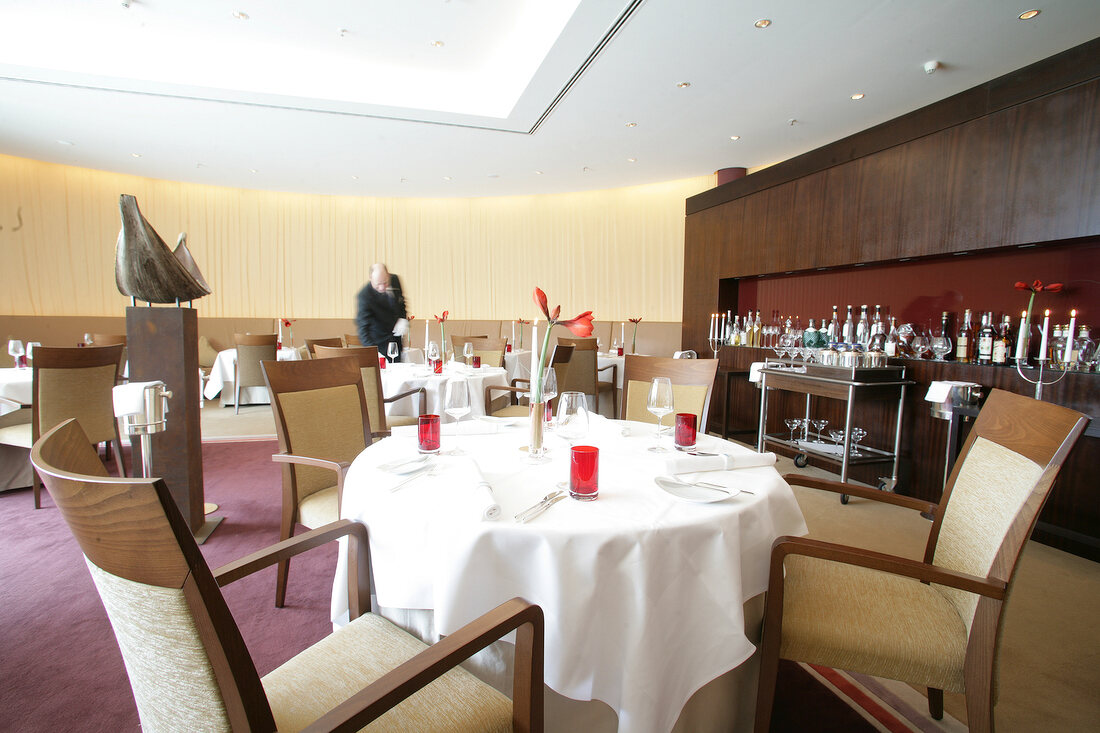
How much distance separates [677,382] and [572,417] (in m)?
1.07

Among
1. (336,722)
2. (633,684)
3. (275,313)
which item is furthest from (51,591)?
(275,313)

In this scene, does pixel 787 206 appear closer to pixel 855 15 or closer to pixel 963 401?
pixel 855 15

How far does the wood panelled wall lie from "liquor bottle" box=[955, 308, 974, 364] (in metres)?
0.40

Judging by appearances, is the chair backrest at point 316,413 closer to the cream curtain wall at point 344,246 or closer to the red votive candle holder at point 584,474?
the red votive candle holder at point 584,474

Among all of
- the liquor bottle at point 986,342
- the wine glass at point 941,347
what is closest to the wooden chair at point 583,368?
the wine glass at point 941,347

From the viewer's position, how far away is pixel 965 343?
11.8ft

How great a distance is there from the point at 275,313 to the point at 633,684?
909 centimetres

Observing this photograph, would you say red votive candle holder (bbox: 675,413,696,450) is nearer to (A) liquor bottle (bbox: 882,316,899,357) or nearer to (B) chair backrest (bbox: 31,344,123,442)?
(A) liquor bottle (bbox: 882,316,899,357)

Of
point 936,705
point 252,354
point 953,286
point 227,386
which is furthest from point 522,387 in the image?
point 227,386

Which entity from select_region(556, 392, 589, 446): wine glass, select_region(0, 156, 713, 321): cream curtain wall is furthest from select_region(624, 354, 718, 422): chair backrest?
select_region(0, 156, 713, 321): cream curtain wall

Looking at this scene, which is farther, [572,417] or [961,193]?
[961,193]

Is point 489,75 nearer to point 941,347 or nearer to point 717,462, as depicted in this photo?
point 941,347

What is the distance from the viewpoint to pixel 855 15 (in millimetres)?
3262

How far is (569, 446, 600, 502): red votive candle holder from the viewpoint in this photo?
3.79 ft
